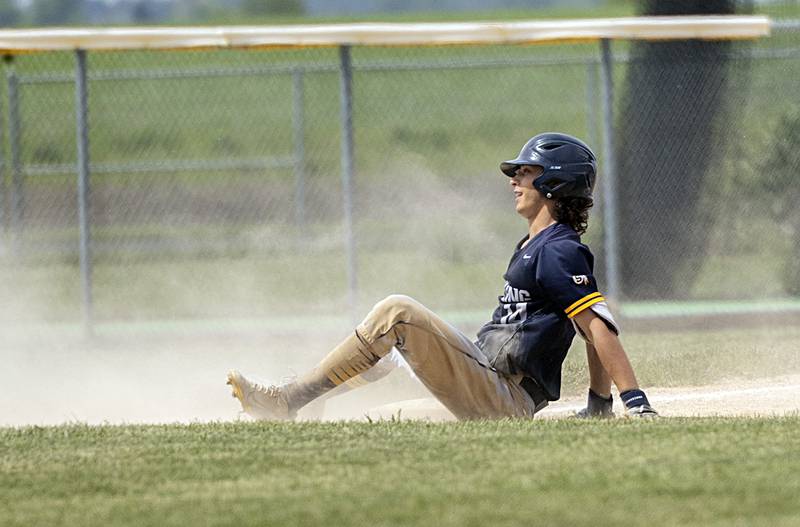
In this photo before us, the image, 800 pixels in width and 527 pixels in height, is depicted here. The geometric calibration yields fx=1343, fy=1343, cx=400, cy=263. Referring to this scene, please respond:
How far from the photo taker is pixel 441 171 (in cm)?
2159

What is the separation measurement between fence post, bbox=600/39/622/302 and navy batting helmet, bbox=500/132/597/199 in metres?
4.28

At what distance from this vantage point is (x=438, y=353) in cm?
579

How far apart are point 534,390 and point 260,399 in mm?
1228

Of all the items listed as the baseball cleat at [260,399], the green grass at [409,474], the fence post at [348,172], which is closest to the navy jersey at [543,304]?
the green grass at [409,474]

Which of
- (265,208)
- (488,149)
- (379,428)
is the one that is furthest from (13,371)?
(488,149)

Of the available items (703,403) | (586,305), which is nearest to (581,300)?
(586,305)

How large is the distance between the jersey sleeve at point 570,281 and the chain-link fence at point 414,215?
4.26 metres

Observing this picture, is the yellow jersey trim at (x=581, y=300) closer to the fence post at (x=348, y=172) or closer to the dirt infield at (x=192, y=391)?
the dirt infield at (x=192, y=391)

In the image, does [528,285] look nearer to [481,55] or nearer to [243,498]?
[243,498]

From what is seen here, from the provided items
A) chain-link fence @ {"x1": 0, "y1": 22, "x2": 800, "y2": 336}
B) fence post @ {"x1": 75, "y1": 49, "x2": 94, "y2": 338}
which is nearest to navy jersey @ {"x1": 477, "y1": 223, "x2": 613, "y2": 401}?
chain-link fence @ {"x1": 0, "y1": 22, "x2": 800, "y2": 336}

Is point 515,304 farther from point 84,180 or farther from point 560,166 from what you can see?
point 84,180

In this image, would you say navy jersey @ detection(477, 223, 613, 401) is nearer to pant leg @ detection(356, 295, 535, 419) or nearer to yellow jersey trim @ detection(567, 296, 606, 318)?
yellow jersey trim @ detection(567, 296, 606, 318)

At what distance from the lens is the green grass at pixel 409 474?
401cm

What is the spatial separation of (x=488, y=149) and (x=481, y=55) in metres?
6.61
